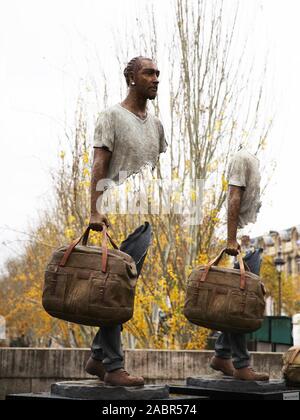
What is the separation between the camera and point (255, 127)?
17047 mm

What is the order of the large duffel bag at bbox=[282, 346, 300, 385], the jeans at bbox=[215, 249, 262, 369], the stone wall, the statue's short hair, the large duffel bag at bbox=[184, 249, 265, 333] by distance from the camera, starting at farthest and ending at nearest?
the stone wall < the large duffel bag at bbox=[282, 346, 300, 385] < the jeans at bbox=[215, 249, 262, 369] < the large duffel bag at bbox=[184, 249, 265, 333] < the statue's short hair

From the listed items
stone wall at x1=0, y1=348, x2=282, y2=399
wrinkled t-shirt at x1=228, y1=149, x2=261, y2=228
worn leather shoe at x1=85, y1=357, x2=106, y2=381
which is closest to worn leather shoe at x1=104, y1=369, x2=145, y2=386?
worn leather shoe at x1=85, y1=357, x2=106, y2=381

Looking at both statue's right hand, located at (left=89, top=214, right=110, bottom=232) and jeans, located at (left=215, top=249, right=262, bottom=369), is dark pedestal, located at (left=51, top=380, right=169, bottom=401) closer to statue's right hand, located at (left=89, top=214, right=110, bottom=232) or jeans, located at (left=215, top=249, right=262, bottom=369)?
statue's right hand, located at (left=89, top=214, right=110, bottom=232)

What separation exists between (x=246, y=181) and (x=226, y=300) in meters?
1.35

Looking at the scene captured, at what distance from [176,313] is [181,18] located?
6.31 m

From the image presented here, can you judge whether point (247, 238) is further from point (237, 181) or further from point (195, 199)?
point (195, 199)

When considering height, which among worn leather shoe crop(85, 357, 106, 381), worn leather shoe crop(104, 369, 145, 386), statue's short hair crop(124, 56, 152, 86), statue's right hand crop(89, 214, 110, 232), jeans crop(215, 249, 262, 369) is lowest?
worn leather shoe crop(104, 369, 145, 386)

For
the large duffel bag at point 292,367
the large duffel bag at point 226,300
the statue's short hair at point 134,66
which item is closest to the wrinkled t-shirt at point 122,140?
the statue's short hair at point 134,66

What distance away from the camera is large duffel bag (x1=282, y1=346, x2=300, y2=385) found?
8.09m

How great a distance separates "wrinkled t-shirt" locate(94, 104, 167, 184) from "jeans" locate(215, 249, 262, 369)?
72.5 inches

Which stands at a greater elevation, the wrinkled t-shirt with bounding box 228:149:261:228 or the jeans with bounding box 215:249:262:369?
the wrinkled t-shirt with bounding box 228:149:261:228

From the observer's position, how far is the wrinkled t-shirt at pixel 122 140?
6.41 meters
